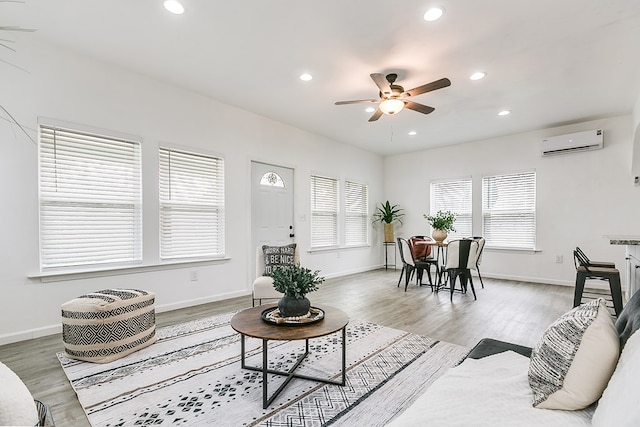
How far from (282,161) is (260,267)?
2167 mm

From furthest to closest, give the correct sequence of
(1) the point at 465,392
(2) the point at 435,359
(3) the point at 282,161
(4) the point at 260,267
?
(3) the point at 282,161 < (4) the point at 260,267 < (2) the point at 435,359 < (1) the point at 465,392

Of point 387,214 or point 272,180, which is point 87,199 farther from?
point 387,214

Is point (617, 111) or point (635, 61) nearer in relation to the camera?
point (635, 61)

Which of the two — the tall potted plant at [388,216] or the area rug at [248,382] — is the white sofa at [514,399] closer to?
the area rug at [248,382]

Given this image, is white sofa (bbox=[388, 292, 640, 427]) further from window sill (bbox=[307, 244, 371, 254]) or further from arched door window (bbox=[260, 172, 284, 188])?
window sill (bbox=[307, 244, 371, 254])

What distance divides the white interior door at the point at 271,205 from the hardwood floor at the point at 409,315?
42.5 inches

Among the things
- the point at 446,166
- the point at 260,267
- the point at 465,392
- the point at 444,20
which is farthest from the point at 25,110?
the point at 446,166

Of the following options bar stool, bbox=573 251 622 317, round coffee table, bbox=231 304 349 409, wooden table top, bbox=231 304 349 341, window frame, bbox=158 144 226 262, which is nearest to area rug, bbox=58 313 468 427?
round coffee table, bbox=231 304 349 409

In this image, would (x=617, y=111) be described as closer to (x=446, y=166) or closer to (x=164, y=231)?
(x=446, y=166)

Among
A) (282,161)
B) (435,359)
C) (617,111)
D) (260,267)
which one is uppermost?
(617,111)

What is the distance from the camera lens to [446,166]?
6988 millimetres

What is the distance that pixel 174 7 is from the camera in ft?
8.39

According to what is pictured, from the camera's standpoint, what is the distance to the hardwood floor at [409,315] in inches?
89.6

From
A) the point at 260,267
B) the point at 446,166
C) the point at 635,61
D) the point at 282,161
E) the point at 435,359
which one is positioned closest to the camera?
the point at 435,359
